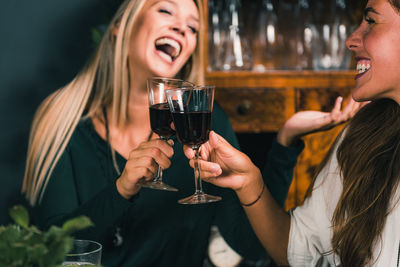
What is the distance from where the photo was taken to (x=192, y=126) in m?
1.08

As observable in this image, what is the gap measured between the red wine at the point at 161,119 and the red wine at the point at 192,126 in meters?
0.06

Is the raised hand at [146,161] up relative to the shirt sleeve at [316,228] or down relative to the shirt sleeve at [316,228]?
up

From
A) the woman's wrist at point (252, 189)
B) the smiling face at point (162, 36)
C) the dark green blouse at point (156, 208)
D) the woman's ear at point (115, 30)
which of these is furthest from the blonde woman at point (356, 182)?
the woman's ear at point (115, 30)

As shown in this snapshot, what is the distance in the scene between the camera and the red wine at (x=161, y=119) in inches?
46.1

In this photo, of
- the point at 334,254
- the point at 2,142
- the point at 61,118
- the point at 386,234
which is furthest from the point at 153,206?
the point at 2,142

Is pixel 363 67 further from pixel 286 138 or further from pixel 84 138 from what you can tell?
pixel 84 138

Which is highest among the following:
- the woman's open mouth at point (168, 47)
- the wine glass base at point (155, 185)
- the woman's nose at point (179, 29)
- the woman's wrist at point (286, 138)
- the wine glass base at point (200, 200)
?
the woman's nose at point (179, 29)

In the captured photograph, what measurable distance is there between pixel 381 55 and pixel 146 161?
0.64 metres

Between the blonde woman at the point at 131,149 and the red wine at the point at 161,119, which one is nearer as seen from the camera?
the red wine at the point at 161,119

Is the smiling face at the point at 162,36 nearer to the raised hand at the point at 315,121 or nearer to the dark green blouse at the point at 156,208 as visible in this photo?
the dark green blouse at the point at 156,208

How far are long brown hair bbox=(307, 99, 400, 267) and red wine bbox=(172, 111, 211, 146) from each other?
49 cm

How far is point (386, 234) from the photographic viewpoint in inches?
50.0

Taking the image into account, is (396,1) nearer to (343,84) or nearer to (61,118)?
(343,84)

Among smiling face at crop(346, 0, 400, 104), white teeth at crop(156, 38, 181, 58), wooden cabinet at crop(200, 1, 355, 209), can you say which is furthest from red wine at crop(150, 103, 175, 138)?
wooden cabinet at crop(200, 1, 355, 209)
